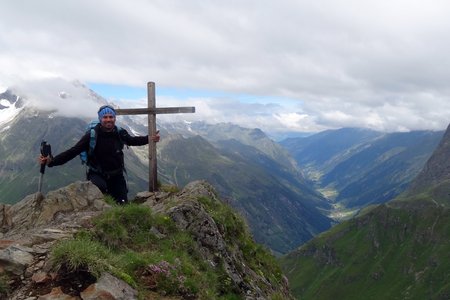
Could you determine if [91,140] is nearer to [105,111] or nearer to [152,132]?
[105,111]

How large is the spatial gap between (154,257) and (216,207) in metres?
A: 8.48

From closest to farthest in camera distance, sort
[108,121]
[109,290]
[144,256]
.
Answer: [109,290]
[144,256]
[108,121]

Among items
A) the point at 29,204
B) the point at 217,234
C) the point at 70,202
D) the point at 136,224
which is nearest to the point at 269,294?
the point at 217,234

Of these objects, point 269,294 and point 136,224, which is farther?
point 269,294

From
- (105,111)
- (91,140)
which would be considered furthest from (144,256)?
(105,111)

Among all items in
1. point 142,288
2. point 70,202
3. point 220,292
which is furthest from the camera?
point 70,202

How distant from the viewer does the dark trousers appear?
21141 mm

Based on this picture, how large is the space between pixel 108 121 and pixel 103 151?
1.47m

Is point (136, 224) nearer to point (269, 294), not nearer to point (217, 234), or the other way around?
point (217, 234)

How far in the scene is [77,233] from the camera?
1462cm

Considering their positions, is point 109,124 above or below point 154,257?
above

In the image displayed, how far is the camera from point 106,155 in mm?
19906

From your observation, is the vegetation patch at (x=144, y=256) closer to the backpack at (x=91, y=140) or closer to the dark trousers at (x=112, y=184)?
the backpack at (x=91, y=140)

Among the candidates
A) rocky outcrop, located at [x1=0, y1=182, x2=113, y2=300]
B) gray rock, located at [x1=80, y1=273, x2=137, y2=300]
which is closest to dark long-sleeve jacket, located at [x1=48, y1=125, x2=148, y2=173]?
rocky outcrop, located at [x1=0, y1=182, x2=113, y2=300]
